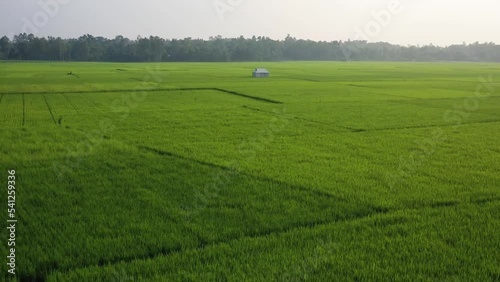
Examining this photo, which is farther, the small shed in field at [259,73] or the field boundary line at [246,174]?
the small shed in field at [259,73]

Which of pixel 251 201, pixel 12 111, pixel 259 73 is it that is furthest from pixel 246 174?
pixel 259 73

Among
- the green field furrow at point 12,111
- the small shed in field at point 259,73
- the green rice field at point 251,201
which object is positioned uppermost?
the small shed in field at point 259,73

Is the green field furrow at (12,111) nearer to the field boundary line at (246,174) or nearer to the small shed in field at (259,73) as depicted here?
the field boundary line at (246,174)

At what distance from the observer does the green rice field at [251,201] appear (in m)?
6.51

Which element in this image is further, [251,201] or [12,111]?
[12,111]

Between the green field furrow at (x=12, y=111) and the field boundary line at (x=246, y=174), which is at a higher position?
the green field furrow at (x=12, y=111)

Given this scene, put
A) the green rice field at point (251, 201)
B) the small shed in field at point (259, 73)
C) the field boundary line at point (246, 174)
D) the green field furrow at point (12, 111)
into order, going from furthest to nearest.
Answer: the small shed in field at point (259, 73)
the green field furrow at point (12, 111)
the field boundary line at point (246, 174)
the green rice field at point (251, 201)

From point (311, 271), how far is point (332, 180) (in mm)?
5032

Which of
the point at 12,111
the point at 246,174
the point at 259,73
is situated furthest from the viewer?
the point at 259,73

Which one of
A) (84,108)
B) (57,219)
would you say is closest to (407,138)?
(57,219)

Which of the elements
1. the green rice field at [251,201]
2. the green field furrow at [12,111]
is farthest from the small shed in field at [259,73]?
the green rice field at [251,201]

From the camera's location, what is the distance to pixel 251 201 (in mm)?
9414

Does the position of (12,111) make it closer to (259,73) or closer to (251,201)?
(251,201)

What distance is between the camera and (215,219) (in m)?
8.36
